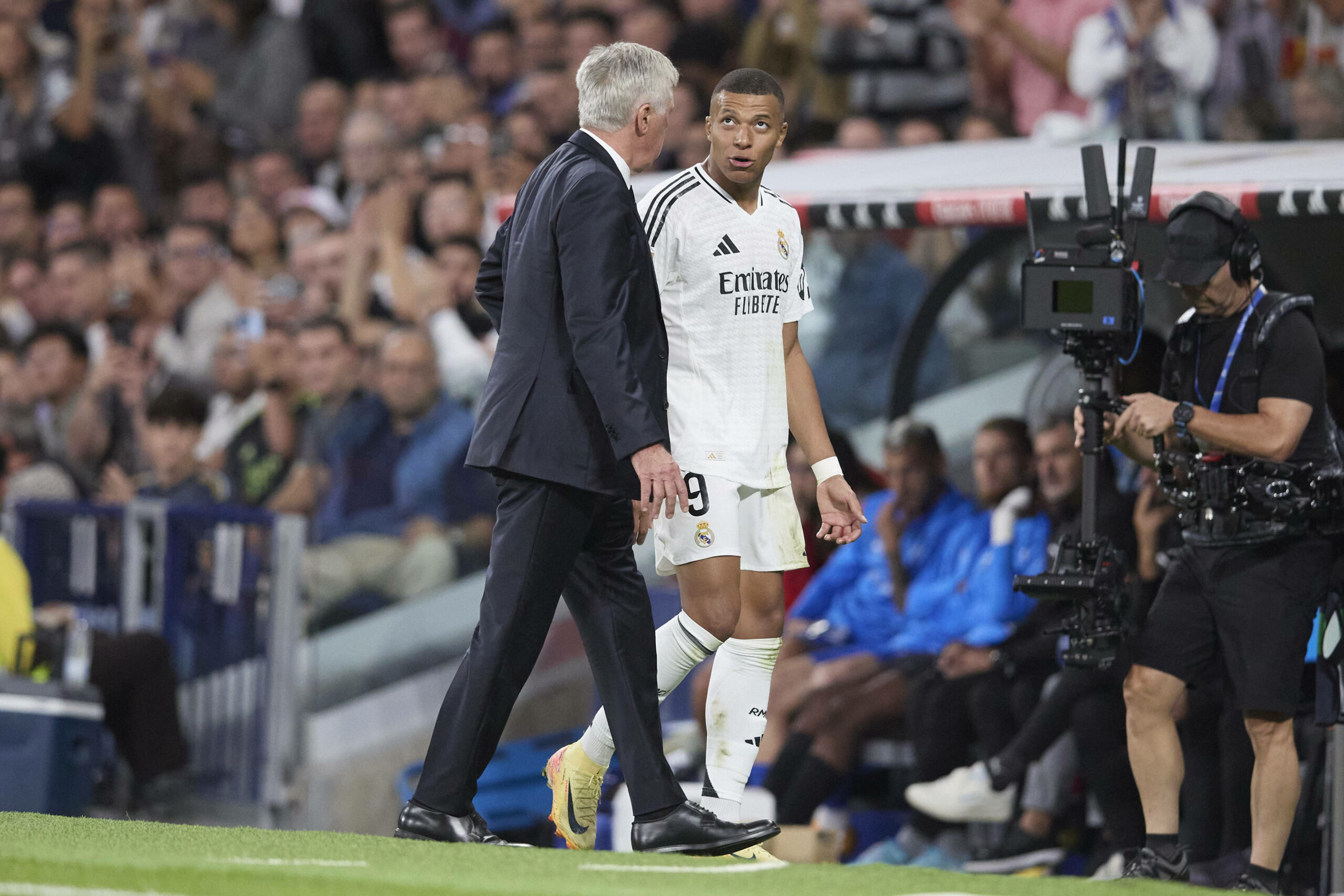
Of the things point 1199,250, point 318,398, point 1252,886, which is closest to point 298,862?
point 1252,886

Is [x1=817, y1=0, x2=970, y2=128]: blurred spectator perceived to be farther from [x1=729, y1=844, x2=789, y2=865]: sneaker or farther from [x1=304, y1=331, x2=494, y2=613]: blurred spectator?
[x1=729, y1=844, x2=789, y2=865]: sneaker

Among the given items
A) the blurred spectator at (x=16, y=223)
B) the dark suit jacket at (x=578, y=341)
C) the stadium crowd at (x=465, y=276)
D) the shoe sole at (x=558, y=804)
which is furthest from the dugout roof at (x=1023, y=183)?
the blurred spectator at (x=16, y=223)

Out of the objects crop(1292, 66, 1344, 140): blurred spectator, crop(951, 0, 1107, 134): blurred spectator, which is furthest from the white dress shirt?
crop(951, 0, 1107, 134): blurred spectator

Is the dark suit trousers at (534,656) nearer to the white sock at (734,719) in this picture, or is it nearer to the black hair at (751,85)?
the white sock at (734,719)

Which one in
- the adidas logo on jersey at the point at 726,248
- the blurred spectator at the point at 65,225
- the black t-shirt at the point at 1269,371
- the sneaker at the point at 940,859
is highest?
the blurred spectator at the point at 65,225

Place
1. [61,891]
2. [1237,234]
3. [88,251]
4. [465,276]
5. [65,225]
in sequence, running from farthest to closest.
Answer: [65,225]
[88,251]
[465,276]
[1237,234]
[61,891]

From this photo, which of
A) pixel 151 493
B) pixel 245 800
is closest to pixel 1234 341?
pixel 245 800

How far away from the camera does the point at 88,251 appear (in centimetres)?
1177

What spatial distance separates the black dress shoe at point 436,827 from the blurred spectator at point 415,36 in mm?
7541

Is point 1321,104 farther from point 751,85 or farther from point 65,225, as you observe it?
point 65,225

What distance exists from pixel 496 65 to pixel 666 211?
6.38m

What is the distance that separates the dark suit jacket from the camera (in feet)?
13.3

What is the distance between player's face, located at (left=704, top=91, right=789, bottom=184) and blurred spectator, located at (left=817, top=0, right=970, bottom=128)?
4.69m

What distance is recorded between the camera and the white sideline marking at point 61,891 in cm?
352
